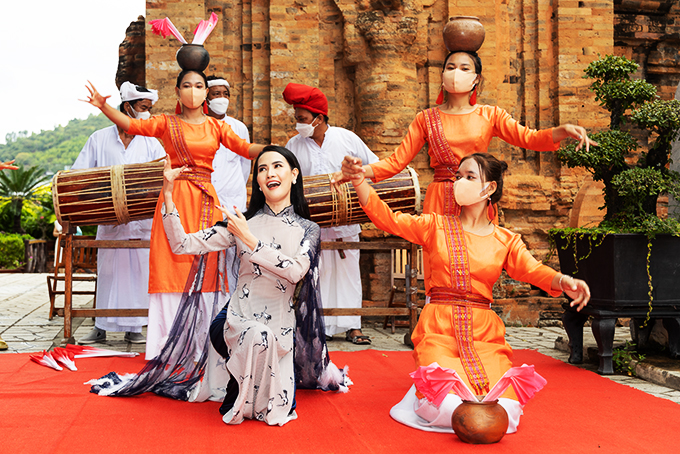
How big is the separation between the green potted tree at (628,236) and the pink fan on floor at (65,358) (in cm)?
361

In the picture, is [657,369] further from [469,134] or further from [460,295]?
[469,134]

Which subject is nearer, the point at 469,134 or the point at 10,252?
the point at 469,134

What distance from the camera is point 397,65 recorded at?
22.4ft

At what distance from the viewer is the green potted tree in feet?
13.6

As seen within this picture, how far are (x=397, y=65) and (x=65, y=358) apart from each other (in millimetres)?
4642

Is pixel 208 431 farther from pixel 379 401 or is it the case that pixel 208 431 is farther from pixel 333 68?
pixel 333 68

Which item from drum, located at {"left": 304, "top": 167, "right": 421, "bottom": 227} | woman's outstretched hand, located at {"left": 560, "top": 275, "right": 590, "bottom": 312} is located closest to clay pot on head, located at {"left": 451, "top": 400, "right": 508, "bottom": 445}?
woman's outstretched hand, located at {"left": 560, "top": 275, "right": 590, "bottom": 312}

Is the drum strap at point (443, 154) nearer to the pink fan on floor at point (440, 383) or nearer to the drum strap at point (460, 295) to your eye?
the drum strap at point (460, 295)

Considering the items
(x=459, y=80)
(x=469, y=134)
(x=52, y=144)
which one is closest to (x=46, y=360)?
(x=469, y=134)

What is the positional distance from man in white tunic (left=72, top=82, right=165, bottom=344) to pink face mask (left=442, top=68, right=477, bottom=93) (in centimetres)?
295

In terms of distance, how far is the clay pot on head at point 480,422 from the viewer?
2.58 metres

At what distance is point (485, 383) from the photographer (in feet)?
9.23

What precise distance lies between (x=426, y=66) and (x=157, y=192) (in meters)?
3.86

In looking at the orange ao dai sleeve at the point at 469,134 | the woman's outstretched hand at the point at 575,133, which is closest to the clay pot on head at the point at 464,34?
the orange ao dai sleeve at the point at 469,134
